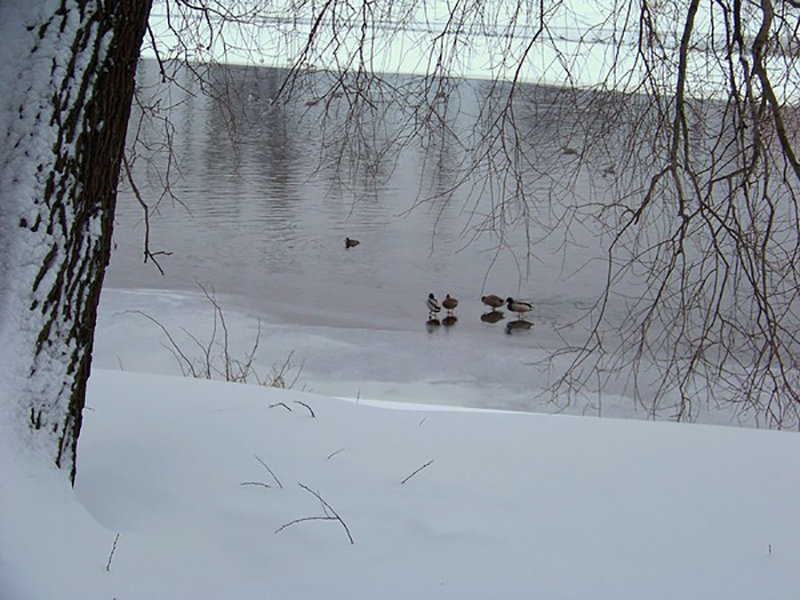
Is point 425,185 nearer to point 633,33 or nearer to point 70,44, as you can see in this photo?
point 633,33

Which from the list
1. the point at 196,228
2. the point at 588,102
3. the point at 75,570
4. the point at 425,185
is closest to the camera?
the point at 75,570

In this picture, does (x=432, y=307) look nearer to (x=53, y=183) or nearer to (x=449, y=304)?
(x=449, y=304)

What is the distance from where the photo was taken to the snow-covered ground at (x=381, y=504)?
2.10 metres

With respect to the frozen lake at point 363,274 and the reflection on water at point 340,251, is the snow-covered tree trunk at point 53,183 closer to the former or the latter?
the frozen lake at point 363,274

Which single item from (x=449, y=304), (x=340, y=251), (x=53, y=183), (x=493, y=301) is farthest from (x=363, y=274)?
(x=53, y=183)

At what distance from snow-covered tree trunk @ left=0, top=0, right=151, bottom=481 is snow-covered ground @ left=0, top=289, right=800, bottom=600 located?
16cm

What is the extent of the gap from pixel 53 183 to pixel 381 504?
1188 mm

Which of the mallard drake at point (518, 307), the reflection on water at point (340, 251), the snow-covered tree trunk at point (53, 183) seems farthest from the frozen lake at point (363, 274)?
the snow-covered tree trunk at point (53, 183)

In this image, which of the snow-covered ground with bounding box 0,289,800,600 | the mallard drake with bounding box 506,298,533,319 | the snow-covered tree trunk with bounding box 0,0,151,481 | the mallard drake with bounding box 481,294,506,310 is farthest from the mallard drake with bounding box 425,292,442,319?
the snow-covered tree trunk with bounding box 0,0,151,481

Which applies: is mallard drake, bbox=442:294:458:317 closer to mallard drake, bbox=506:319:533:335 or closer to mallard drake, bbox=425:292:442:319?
mallard drake, bbox=425:292:442:319

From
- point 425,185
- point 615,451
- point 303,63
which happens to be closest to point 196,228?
point 425,185

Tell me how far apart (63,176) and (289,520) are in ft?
3.33

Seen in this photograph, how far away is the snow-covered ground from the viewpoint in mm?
2096

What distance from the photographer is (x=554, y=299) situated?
34.0ft
